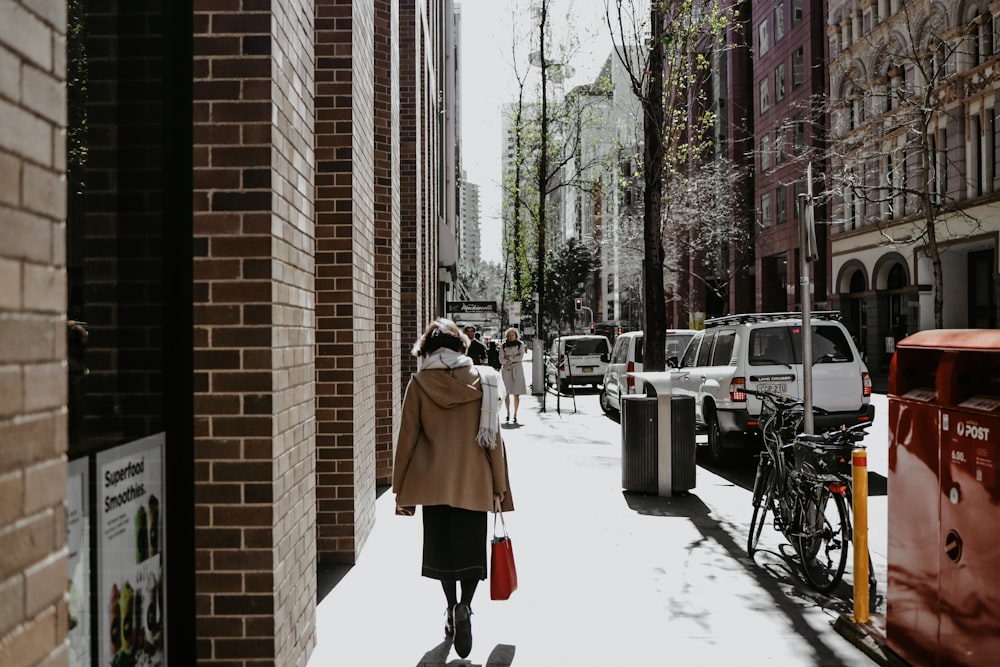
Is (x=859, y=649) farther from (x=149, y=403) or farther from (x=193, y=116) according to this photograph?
(x=193, y=116)

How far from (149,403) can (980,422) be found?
356 centimetres

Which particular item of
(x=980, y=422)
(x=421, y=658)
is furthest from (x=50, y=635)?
(x=980, y=422)

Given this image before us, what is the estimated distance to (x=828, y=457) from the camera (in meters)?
5.57

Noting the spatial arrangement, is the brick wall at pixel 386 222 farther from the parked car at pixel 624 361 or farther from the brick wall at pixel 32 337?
the parked car at pixel 624 361

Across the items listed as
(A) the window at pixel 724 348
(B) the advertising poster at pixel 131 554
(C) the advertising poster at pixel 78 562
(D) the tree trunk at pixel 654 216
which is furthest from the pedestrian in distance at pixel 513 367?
(C) the advertising poster at pixel 78 562

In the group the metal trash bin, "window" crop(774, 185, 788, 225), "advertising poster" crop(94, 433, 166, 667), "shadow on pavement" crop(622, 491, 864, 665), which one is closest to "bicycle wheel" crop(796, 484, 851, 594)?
"shadow on pavement" crop(622, 491, 864, 665)

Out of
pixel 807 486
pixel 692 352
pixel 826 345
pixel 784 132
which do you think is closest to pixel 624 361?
pixel 692 352

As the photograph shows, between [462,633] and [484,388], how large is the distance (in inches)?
54.0

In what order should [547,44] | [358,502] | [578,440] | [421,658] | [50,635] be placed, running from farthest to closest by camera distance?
[547,44], [578,440], [358,502], [421,658], [50,635]

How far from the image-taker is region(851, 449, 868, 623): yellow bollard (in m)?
4.78

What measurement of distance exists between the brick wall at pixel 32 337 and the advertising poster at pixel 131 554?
130cm

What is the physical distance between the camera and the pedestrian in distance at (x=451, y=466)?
478 cm

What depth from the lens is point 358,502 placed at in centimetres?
668

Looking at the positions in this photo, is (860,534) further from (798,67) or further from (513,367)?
(798,67)
